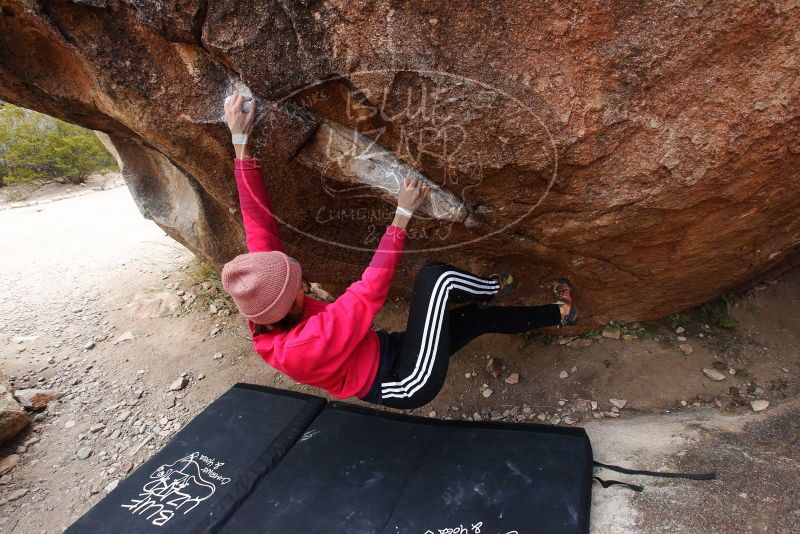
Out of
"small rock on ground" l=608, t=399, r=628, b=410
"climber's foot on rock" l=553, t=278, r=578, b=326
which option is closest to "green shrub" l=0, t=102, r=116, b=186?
"climber's foot on rock" l=553, t=278, r=578, b=326

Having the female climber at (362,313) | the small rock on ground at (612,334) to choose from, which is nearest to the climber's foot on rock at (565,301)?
the female climber at (362,313)

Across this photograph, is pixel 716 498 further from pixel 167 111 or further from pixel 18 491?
pixel 18 491

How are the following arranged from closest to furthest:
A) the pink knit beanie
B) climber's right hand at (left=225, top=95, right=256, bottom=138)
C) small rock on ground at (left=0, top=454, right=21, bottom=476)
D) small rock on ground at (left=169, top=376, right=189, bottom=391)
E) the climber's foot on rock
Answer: the pink knit beanie → climber's right hand at (left=225, top=95, right=256, bottom=138) → the climber's foot on rock → small rock on ground at (left=0, top=454, right=21, bottom=476) → small rock on ground at (left=169, top=376, right=189, bottom=391)

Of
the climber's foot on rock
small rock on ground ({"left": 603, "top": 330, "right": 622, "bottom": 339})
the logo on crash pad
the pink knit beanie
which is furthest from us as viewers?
small rock on ground ({"left": 603, "top": 330, "right": 622, "bottom": 339})

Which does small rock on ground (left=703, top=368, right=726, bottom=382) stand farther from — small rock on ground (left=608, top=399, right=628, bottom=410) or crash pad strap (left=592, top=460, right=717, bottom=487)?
crash pad strap (left=592, top=460, right=717, bottom=487)

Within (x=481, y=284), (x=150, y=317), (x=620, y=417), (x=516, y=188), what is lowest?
(x=620, y=417)

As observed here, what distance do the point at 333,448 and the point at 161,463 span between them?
947 mm

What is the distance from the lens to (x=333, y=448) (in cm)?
265

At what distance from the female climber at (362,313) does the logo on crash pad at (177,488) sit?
86cm

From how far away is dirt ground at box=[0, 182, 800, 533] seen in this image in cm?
200

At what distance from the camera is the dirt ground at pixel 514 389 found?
2.00m

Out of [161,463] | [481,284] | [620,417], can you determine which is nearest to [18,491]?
[161,463]

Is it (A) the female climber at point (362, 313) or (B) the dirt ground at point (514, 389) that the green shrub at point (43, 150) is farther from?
(A) the female climber at point (362, 313)

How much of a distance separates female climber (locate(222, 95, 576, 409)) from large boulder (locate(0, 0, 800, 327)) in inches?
7.2
